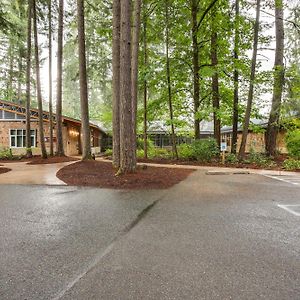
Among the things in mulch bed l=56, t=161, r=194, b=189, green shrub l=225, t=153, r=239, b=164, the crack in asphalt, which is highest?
green shrub l=225, t=153, r=239, b=164

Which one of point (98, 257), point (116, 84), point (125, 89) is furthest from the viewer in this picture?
point (116, 84)

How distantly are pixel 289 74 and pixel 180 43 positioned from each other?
6.55 m

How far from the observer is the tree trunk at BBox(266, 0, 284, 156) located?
14801mm

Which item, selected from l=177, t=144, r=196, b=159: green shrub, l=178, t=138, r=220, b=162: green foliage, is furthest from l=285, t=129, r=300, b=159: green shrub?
l=177, t=144, r=196, b=159: green shrub

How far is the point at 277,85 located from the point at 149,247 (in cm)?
1402

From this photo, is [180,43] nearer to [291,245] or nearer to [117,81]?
[117,81]

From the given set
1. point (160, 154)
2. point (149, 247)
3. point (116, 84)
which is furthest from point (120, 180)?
point (160, 154)

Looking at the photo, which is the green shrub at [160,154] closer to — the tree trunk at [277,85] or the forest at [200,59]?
the forest at [200,59]

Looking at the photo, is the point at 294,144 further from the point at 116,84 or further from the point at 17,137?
the point at 17,137

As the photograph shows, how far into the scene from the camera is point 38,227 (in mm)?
4570

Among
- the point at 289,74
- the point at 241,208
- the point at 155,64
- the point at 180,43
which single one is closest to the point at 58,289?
the point at 241,208

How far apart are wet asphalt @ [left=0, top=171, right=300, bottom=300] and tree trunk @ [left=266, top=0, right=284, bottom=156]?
9972 millimetres

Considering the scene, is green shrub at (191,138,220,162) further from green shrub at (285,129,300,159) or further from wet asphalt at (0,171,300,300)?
wet asphalt at (0,171,300,300)

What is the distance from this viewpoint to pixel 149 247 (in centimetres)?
374
